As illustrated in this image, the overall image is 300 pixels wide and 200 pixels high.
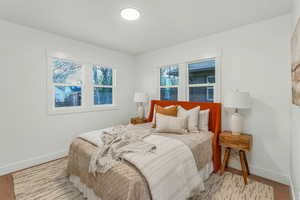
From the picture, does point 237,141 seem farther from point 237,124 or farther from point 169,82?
point 169,82

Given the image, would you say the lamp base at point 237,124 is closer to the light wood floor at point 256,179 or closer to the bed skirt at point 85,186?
the bed skirt at point 85,186

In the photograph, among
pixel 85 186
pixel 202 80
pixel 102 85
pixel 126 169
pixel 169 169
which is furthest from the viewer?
pixel 102 85

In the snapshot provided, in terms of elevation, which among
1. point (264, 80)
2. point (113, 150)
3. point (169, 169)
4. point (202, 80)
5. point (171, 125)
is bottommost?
point (169, 169)

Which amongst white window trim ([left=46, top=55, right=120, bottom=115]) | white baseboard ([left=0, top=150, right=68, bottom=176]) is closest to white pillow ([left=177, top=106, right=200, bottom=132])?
white window trim ([left=46, top=55, right=120, bottom=115])

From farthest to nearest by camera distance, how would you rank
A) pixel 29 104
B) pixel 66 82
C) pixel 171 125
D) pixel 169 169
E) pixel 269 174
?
1. pixel 66 82
2. pixel 29 104
3. pixel 171 125
4. pixel 269 174
5. pixel 169 169

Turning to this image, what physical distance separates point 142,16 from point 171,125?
73.6 inches

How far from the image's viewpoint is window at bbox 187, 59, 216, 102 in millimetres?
3023

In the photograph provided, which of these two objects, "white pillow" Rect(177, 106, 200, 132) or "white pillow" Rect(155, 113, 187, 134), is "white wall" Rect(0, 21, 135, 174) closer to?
"white pillow" Rect(155, 113, 187, 134)

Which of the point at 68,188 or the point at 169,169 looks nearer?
the point at 169,169

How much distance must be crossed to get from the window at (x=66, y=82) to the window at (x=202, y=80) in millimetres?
2687

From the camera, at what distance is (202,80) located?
3.17m

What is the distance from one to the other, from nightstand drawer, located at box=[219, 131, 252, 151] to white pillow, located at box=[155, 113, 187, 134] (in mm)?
649

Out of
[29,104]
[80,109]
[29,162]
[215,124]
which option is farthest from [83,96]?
[215,124]

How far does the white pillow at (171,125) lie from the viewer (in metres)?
2.50
